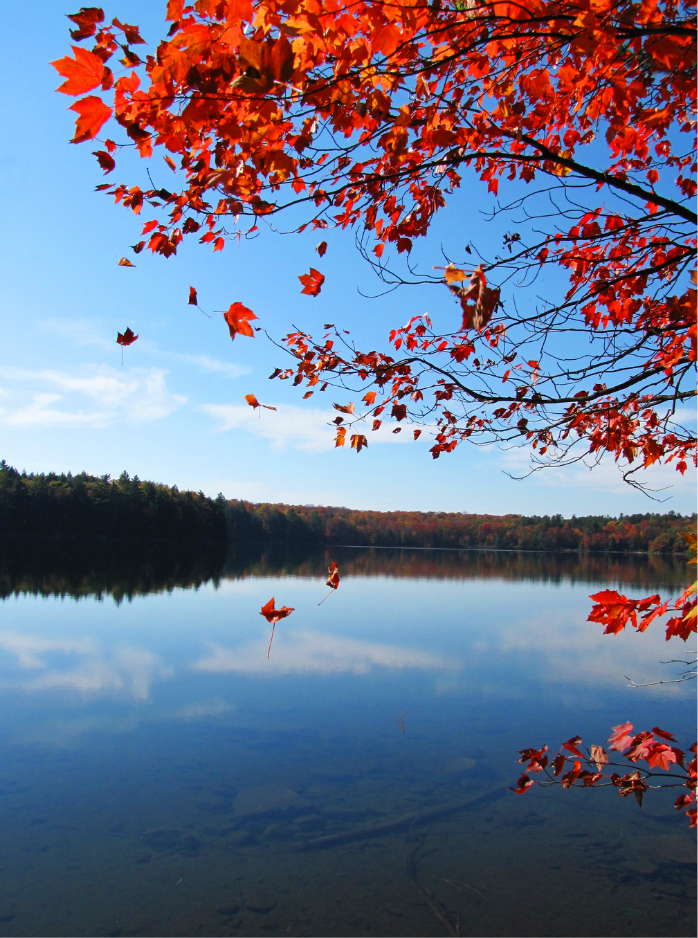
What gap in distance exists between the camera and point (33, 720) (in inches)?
343

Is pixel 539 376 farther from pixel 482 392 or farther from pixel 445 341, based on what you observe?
pixel 445 341

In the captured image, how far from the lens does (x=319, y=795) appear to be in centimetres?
667

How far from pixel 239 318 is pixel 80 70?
994mm

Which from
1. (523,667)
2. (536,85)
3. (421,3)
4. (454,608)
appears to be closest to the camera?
(421,3)

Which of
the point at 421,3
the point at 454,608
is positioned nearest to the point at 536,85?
the point at 421,3

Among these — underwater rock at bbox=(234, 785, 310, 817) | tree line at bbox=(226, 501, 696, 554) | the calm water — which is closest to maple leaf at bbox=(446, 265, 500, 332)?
the calm water

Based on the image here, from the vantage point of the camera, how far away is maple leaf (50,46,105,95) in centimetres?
207

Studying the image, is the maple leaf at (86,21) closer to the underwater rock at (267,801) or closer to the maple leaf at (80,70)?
the maple leaf at (80,70)

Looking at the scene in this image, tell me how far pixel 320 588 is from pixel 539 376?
2579cm

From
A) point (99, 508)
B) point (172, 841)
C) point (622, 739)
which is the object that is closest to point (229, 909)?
point (172, 841)

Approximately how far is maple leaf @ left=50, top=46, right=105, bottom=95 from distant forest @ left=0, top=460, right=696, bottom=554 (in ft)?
126

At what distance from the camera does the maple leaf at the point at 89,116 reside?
216 cm

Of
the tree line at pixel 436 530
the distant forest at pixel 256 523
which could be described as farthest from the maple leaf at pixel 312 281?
the tree line at pixel 436 530

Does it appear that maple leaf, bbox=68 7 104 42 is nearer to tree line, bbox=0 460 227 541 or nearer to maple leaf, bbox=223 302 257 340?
maple leaf, bbox=223 302 257 340
